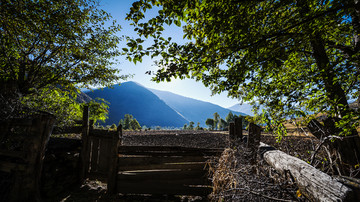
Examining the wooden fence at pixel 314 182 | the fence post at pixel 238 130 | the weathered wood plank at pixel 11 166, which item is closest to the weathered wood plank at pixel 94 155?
the weathered wood plank at pixel 11 166

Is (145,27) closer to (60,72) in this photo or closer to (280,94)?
(280,94)


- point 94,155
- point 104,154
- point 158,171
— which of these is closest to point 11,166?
point 94,155

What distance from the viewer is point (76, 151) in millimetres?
5473

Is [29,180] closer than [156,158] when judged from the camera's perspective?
Yes

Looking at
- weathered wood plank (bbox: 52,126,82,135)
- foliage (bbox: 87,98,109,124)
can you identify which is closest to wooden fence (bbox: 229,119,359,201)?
weathered wood plank (bbox: 52,126,82,135)

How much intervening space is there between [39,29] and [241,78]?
7.15 m

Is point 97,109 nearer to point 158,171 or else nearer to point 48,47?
point 48,47

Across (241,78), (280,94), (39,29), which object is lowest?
(280,94)

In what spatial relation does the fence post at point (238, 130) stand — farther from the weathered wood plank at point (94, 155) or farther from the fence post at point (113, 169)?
the weathered wood plank at point (94, 155)

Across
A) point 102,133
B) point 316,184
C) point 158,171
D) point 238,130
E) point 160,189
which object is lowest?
point 160,189

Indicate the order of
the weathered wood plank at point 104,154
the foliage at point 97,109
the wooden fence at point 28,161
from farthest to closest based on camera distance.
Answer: the foliage at point 97,109
the weathered wood plank at point 104,154
the wooden fence at point 28,161

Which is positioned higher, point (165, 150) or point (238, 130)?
point (238, 130)

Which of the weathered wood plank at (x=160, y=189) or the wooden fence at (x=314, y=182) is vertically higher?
the wooden fence at (x=314, y=182)

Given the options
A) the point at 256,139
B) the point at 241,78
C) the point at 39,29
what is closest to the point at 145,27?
the point at 241,78
